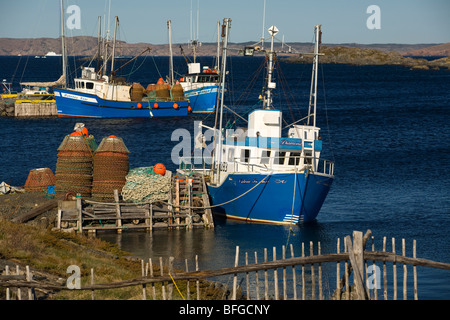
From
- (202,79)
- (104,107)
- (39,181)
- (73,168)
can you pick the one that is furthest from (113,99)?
(73,168)

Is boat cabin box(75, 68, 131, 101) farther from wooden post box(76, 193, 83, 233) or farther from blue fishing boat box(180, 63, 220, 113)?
wooden post box(76, 193, 83, 233)

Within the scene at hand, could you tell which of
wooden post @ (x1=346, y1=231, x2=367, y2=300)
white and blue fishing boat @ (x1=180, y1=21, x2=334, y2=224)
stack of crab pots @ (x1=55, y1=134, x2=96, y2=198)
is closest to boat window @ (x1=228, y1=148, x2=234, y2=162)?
white and blue fishing boat @ (x1=180, y1=21, x2=334, y2=224)

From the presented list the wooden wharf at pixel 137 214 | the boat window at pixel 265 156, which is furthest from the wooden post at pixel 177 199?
the boat window at pixel 265 156

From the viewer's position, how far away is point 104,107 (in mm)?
73062

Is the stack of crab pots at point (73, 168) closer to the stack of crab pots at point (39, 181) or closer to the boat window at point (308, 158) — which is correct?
the stack of crab pots at point (39, 181)

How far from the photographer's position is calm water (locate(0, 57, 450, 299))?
27500 millimetres

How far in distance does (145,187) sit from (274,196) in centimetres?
564

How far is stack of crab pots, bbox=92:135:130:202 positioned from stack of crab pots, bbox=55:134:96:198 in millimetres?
452

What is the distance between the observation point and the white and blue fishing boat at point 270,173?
3025 cm

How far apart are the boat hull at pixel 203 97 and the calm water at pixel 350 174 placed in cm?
180

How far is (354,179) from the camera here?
140ft

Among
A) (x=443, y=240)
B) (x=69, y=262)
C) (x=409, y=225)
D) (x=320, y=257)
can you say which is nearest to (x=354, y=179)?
(x=409, y=225)
